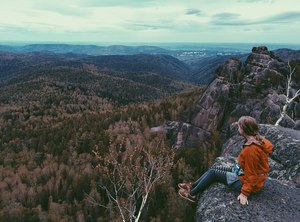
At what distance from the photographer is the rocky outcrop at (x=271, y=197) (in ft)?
43.0

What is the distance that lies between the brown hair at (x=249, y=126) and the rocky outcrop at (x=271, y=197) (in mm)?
→ 2966

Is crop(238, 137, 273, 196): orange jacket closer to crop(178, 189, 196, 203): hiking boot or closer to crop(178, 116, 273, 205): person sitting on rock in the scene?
crop(178, 116, 273, 205): person sitting on rock

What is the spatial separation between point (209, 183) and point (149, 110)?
99871mm

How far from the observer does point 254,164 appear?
44.1 ft

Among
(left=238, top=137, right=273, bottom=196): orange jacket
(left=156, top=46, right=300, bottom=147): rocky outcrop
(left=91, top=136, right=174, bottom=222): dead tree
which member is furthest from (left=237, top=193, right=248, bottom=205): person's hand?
(left=156, top=46, right=300, bottom=147): rocky outcrop

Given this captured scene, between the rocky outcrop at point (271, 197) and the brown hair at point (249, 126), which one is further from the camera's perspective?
the brown hair at point (249, 126)

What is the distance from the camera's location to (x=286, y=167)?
59.1 ft

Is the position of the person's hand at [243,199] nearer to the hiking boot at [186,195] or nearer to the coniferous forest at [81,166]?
the hiking boot at [186,195]

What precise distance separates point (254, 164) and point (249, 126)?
1600 millimetres

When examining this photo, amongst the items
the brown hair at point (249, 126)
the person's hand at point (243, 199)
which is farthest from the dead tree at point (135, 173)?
the brown hair at point (249, 126)

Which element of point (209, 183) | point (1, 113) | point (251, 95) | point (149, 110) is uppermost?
point (209, 183)

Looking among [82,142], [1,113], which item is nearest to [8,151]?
[82,142]

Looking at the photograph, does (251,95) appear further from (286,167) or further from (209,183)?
(209,183)

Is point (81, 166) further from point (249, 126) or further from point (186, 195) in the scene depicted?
point (249, 126)
